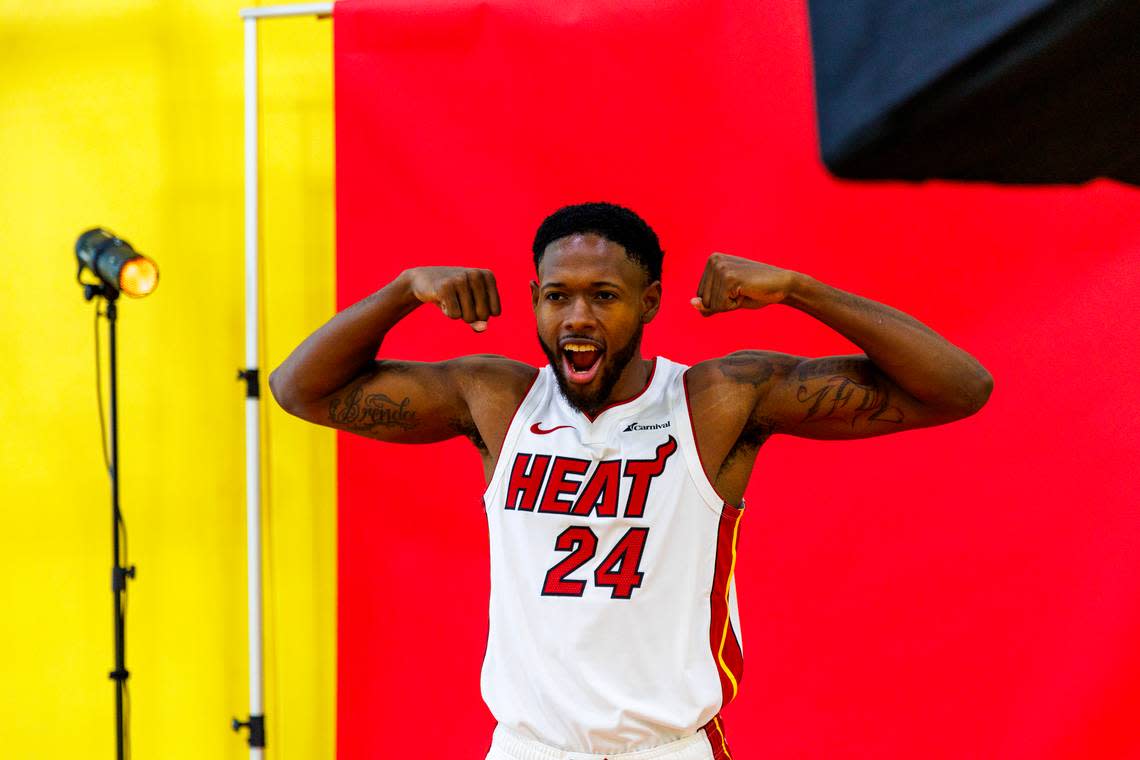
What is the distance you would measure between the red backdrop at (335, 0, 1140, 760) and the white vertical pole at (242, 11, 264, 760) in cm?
21

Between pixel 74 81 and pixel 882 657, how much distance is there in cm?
253

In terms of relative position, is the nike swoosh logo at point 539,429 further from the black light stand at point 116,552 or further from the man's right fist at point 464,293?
the black light stand at point 116,552

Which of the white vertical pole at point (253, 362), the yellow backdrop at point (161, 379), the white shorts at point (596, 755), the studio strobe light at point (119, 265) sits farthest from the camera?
the yellow backdrop at point (161, 379)

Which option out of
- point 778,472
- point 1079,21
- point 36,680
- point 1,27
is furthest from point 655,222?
point 1079,21

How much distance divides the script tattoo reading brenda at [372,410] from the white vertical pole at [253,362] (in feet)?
2.60

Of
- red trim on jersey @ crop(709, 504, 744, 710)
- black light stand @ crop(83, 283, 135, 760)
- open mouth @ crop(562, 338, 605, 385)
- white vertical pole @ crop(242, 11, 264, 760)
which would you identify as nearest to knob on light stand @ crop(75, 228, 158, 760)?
black light stand @ crop(83, 283, 135, 760)

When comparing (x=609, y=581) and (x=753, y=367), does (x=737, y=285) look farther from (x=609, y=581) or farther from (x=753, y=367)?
(x=609, y=581)

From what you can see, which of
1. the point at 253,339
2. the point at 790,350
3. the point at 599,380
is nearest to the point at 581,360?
the point at 599,380

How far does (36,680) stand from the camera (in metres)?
3.07

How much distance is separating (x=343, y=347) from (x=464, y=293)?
10.6 inches

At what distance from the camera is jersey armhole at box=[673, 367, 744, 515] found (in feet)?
6.52

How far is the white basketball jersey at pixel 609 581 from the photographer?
6.22 feet

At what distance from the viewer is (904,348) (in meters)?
1.92

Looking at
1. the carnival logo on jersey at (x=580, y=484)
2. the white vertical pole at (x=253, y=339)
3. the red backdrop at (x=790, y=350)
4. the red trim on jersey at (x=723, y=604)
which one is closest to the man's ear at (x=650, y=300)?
the carnival logo on jersey at (x=580, y=484)
